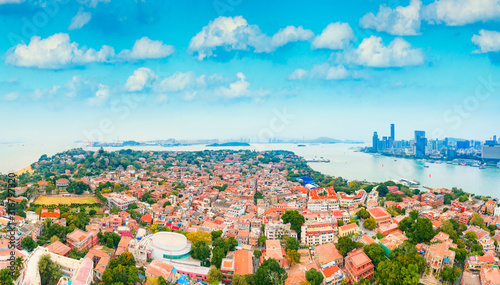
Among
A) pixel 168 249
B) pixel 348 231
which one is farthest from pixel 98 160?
pixel 348 231

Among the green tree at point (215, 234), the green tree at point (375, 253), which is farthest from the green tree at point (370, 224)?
the green tree at point (215, 234)

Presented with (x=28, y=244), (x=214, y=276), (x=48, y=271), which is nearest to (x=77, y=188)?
(x=28, y=244)

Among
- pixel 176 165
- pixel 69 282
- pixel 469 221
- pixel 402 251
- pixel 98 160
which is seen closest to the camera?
pixel 69 282

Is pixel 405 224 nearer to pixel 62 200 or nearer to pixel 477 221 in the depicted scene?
pixel 477 221

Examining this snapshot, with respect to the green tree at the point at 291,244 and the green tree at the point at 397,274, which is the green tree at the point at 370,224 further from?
the green tree at the point at 397,274

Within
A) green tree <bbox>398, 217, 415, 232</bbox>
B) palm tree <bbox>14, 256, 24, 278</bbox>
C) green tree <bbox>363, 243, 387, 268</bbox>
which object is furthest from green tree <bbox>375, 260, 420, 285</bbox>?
palm tree <bbox>14, 256, 24, 278</bbox>

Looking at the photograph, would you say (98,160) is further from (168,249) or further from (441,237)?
(441,237)
